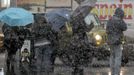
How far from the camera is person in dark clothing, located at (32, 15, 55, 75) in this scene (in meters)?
13.4

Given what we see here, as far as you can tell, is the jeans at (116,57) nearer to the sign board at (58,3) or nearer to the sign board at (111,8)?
the sign board at (111,8)

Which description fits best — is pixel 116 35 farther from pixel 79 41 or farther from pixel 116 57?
pixel 79 41

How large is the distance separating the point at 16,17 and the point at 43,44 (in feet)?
4.11

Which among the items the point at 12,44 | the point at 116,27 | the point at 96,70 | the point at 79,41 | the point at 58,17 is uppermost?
the point at 58,17

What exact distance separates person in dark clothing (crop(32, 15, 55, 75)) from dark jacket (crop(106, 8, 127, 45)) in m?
1.48

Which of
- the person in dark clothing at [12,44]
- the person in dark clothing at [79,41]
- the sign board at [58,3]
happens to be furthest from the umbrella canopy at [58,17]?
the sign board at [58,3]

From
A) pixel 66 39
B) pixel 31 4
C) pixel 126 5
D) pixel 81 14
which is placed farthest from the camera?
pixel 31 4

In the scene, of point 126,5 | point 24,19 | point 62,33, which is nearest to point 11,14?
point 24,19

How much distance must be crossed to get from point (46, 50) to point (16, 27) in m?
1.15

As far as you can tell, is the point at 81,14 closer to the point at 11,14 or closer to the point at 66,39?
the point at 66,39

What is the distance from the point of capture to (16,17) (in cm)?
1410

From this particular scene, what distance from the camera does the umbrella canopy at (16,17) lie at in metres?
13.9

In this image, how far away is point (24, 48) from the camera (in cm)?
1648

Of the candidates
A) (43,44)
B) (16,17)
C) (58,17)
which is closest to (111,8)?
(58,17)
